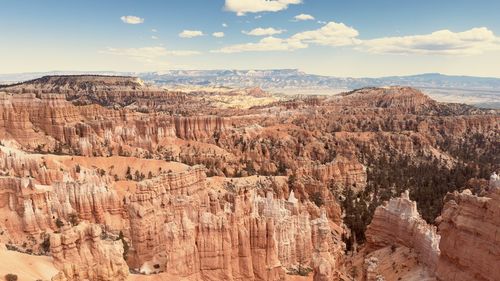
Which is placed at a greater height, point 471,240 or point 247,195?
point 471,240

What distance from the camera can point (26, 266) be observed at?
22.0 meters

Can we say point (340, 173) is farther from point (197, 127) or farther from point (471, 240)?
point (471, 240)

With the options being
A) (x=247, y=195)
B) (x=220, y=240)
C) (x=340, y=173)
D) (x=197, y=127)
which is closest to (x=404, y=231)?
(x=247, y=195)

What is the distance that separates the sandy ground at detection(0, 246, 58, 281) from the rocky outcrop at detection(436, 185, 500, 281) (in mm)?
19921

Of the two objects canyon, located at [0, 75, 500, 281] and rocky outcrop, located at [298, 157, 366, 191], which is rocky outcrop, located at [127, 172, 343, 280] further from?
rocky outcrop, located at [298, 157, 366, 191]

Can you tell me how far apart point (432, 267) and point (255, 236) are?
1211 centimetres

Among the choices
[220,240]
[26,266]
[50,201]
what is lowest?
[50,201]

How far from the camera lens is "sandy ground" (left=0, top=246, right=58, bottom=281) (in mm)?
20734

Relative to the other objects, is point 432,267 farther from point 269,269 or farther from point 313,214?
point 313,214

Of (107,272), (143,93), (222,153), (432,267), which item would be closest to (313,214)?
(432,267)

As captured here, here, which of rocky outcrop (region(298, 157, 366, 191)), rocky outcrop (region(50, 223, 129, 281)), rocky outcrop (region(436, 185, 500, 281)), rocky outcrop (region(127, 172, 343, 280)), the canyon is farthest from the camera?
rocky outcrop (region(298, 157, 366, 191))

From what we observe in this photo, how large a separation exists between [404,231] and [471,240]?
47.1 ft

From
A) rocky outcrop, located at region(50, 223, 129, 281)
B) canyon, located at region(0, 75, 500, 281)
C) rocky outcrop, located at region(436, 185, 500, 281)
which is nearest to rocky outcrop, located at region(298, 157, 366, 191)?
canyon, located at region(0, 75, 500, 281)

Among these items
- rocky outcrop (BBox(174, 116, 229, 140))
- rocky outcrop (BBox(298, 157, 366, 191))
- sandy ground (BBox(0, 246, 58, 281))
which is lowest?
rocky outcrop (BBox(298, 157, 366, 191))
